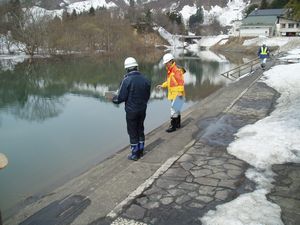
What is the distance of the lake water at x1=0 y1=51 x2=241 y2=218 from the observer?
8.39m

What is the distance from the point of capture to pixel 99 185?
5.72 m

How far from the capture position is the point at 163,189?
5199 mm

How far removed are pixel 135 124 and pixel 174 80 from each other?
2.15 metres

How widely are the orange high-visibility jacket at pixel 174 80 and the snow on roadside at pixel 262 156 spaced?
5.80ft

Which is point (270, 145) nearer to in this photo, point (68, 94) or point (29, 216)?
point (29, 216)

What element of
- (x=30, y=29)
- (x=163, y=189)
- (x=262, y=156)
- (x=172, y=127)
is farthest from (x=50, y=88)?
(x=30, y=29)

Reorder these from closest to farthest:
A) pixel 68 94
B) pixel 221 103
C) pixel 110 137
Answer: pixel 110 137 < pixel 221 103 < pixel 68 94

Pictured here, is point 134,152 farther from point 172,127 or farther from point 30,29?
point 30,29

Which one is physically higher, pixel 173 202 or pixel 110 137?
pixel 173 202

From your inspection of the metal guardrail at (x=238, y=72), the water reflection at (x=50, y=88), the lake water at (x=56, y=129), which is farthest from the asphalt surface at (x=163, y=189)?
the metal guardrail at (x=238, y=72)

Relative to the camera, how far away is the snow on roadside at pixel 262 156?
4.26m

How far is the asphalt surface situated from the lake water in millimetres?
1712

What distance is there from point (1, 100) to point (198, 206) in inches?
717

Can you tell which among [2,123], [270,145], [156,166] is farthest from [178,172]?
[2,123]
